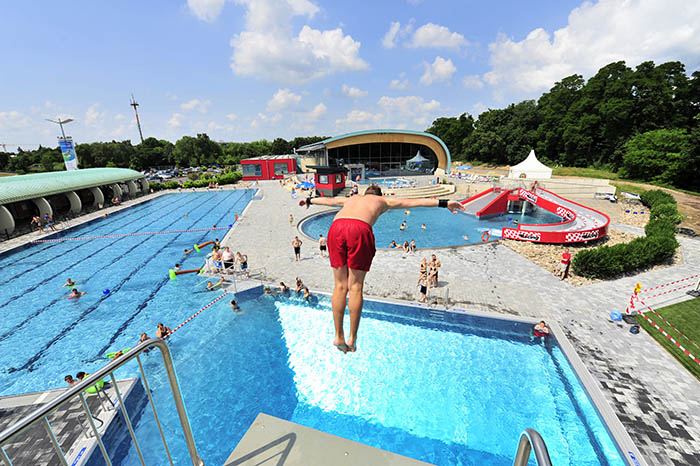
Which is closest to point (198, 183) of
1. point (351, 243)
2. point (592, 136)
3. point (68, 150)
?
point (68, 150)

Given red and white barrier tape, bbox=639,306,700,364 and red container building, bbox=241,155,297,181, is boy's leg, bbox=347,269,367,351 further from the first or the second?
red container building, bbox=241,155,297,181

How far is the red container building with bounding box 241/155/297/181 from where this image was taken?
52541 millimetres

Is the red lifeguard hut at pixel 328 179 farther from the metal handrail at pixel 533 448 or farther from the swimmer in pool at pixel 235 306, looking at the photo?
the metal handrail at pixel 533 448

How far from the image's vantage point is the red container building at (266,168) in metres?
52.5

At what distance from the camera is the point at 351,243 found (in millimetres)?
3363

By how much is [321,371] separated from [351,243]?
23.0 ft

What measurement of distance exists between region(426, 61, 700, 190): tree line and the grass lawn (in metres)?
34.4

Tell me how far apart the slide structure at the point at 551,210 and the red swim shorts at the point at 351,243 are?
60.0ft

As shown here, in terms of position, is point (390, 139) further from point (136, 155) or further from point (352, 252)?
point (136, 155)

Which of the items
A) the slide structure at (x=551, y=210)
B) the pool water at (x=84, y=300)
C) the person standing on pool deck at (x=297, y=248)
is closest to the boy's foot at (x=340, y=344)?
the pool water at (x=84, y=300)

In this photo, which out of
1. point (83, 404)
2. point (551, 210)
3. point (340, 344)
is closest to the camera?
point (83, 404)

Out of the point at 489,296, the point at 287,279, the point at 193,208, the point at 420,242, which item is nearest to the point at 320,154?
the point at 193,208

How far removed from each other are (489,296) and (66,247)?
2664 cm

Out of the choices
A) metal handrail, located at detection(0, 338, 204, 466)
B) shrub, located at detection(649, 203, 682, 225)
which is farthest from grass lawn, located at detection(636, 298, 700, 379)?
shrub, located at detection(649, 203, 682, 225)
